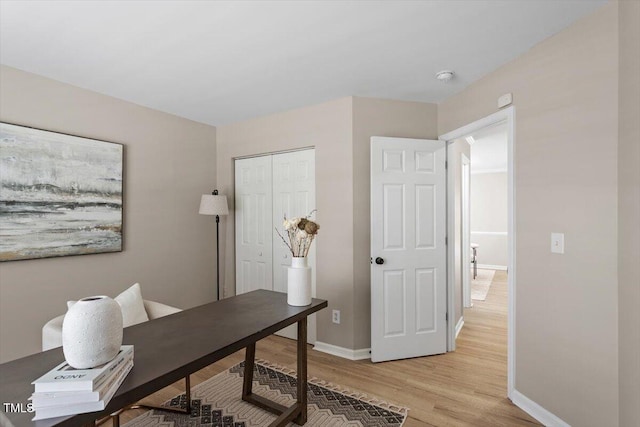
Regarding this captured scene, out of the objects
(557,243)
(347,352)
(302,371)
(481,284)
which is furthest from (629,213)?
(481,284)

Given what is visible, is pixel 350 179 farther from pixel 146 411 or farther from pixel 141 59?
pixel 146 411

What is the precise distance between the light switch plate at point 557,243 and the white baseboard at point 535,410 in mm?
1039

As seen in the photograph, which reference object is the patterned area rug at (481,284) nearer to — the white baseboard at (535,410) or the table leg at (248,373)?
the white baseboard at (535,410)

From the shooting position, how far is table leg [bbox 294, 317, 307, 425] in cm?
207

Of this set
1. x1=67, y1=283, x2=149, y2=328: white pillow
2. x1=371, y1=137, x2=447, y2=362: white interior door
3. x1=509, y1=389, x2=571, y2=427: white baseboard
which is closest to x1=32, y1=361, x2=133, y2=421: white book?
x1=67, y1=283, x2=149, y2=328: white pillow

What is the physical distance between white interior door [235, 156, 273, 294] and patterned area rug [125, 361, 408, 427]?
1356 millimetres

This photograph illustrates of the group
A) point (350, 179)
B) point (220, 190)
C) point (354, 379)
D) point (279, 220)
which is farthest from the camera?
point (220, 190)

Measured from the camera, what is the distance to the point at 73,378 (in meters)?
0.93

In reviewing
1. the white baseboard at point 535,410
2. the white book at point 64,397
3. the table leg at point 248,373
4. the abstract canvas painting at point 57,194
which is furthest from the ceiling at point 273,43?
the white baseboard at point 535,410

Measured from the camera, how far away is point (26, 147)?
2477 millimetres

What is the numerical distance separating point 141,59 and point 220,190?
1.96 metres

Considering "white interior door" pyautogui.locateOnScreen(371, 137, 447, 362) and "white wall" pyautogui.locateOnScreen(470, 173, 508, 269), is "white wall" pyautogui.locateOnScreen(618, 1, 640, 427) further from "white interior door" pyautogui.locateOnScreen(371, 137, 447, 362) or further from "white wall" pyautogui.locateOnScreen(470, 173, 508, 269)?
"white wall" pyautogui.locateOnScreen(470, 173, 508, 269)

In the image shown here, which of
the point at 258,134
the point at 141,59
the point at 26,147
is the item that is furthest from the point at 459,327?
the point at 26,147

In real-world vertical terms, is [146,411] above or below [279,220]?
below
